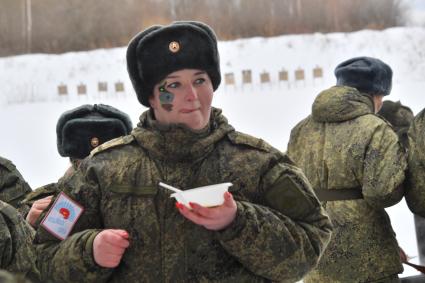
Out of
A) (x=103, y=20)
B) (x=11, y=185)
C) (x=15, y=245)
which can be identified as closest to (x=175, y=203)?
(x=15, y=245)

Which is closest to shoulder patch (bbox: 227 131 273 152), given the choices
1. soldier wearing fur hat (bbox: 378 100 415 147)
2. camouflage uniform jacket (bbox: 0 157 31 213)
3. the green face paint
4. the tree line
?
the green face paint

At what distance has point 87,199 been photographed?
177cm

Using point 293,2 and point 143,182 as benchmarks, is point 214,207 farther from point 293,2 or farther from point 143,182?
point 293,2

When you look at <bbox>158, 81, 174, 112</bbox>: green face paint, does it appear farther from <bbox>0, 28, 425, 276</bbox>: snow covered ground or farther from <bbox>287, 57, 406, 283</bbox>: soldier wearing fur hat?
<bbox>0, 28, 425, 276</bbox>: snow covered ground

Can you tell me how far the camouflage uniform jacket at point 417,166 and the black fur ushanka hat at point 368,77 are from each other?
1.60 feet

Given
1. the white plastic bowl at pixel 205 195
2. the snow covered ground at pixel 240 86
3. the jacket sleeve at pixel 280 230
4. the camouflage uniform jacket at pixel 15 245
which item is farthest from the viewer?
the snow covered ground at pixel 240 86

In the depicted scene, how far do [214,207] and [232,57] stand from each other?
4779 millimetres

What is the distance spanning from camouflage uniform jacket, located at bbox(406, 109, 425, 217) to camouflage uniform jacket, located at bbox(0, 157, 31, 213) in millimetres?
1800

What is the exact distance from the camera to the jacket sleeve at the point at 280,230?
5.39ft

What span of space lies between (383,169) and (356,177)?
0.54 ft

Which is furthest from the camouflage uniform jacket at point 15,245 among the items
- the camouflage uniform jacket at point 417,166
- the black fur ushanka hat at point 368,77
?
the black fur ushanka hat at point 368,77

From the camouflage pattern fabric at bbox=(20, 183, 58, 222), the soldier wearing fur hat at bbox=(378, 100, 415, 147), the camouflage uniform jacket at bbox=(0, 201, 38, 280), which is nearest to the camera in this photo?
the camouflage uniform jacket at bbox=(0, 201, 38, 280)

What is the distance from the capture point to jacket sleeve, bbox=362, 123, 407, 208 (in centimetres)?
310

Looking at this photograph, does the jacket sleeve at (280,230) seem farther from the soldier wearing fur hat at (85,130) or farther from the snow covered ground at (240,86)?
the snow covered ground at (240,86)
